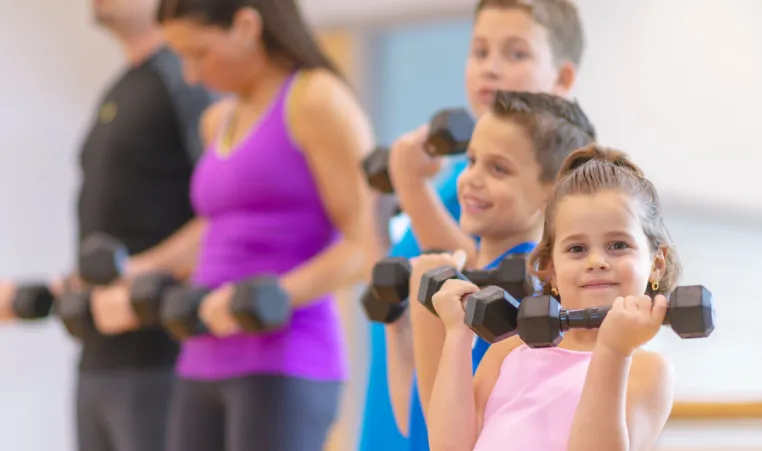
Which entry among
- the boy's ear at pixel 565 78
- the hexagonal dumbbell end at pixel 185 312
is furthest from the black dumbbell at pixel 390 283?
the hexagonal dumbbell end at pixel 185 312

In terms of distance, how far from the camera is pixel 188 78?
7.05 ft

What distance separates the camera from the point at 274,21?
1.89 metres

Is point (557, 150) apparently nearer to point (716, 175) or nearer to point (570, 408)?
point (570, 408)

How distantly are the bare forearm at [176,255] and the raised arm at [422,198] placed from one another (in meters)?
0.76

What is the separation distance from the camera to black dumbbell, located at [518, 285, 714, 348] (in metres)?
0.87

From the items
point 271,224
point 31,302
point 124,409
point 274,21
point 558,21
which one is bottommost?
point 124,409

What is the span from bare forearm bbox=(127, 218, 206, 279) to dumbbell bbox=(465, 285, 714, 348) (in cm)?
116

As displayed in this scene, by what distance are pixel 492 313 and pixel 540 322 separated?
6 centimetres

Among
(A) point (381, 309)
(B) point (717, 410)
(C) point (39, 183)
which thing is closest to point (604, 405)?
(A) point (381, 309)

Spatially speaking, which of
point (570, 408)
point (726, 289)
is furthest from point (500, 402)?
point (726, 289)

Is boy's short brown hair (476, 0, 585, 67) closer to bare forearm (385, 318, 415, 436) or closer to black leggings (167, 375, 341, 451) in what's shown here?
bare forearm (385, 318, 415, 436)

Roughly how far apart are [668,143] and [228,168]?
3.28ft

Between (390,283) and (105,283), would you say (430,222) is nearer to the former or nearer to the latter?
(390,283)

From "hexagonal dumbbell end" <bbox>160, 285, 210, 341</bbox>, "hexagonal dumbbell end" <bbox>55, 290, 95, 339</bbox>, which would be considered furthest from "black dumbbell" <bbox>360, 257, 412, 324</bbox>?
"hexagonal dumbbell end" <bbox>55, 290, 95, 339</bbox>
